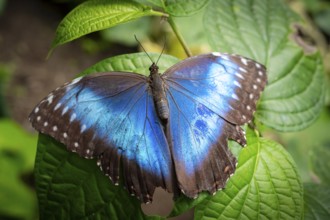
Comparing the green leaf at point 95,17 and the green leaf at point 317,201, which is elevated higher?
the green leaf at point 95,17

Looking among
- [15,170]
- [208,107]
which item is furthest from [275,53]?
[15,170]

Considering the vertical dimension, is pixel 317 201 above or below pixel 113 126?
below

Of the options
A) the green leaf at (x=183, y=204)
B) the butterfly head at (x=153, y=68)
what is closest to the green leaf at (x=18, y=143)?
the butterfly head at (x=153, y=68)

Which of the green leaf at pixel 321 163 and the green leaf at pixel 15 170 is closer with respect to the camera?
the green leaf at pixel 321 163

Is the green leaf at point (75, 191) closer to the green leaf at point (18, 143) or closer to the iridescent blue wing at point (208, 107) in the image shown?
the iridescent blue wing at point (208, 107)

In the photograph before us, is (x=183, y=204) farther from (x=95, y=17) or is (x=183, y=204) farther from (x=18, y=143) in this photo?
(x=18, y=143)

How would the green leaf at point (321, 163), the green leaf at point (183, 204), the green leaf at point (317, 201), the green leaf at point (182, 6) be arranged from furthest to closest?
the green leaf at point (321, 163)
the green leaf at point (317, 201)
the green leaf at point (182, 6)
the green leaf at point (183, 204)

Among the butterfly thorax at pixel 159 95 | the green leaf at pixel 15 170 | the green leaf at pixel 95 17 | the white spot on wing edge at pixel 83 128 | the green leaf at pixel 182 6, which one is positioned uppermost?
the green leaf at pixel 182 6
